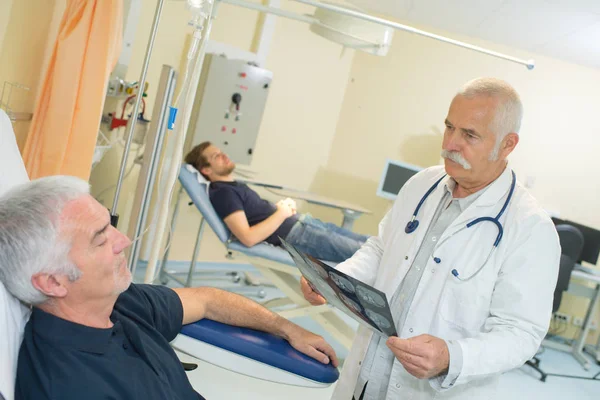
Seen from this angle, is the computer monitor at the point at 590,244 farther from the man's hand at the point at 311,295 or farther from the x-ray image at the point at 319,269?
the x-ray image at the point at 319,269

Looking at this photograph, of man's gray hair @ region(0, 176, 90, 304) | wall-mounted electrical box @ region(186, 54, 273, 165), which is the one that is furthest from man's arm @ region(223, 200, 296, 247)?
man's gray hair @ region(0, 176, 90, 304)

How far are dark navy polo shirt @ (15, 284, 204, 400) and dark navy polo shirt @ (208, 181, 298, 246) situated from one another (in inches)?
66.3

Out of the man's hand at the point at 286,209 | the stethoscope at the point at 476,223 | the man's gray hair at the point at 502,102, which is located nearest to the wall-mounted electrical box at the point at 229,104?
the man's hand at the point at 286,209

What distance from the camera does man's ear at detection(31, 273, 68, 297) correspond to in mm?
1137

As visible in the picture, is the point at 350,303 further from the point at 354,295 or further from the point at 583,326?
the point at 583,326

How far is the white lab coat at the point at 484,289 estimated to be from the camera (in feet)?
4.61

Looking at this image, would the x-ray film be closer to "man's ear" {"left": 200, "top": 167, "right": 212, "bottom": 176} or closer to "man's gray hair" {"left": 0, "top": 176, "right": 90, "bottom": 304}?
"man's gray hair" {"left": 0, "top": 176, "right": 90, "bottom": 304}

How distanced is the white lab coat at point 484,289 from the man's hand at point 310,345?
136 mm

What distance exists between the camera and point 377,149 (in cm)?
562

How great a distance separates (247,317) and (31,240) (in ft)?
2.30

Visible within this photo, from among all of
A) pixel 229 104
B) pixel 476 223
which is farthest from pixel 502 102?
pixel 229 104

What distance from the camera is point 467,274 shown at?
1494mm

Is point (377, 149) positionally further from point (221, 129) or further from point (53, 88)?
point (53, 88)

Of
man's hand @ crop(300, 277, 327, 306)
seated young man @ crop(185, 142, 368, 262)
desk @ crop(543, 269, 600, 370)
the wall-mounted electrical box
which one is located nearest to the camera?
man's hand @ crop(300, 277, 327, 306)
